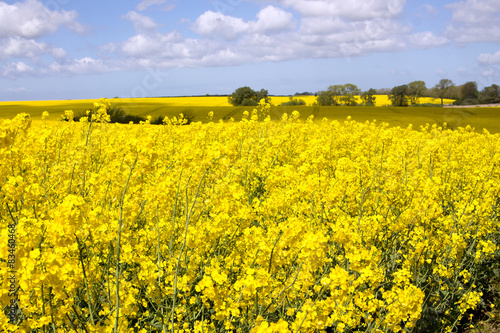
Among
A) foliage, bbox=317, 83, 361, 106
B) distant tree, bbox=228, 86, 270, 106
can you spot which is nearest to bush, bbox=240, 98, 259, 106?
distant tree, bbox=228, 86, 270, 106

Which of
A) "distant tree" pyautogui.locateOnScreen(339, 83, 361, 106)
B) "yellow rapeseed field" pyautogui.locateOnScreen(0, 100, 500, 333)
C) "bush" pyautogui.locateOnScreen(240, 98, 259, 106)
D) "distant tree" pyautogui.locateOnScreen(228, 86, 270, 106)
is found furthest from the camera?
"distant tree" pyautogui.locateOnScreen(339, 83, 361, 106)

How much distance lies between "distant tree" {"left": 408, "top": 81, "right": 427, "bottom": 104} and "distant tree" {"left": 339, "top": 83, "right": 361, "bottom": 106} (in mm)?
7377

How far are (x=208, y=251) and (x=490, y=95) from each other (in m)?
58.4

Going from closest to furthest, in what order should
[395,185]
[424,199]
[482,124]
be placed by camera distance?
[424,199]
[395,185]
[482,124]

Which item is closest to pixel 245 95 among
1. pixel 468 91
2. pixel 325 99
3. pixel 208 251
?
pixel 325 99

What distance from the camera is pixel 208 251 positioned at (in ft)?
12.3

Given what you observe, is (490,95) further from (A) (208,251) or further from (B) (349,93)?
(A) (208,251)

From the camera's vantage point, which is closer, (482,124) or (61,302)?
(61,302)

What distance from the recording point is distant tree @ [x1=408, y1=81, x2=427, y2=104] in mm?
48969

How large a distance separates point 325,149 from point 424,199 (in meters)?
2.70

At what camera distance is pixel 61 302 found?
255 cm

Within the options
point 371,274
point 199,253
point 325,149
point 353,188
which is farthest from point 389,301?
point 325,149

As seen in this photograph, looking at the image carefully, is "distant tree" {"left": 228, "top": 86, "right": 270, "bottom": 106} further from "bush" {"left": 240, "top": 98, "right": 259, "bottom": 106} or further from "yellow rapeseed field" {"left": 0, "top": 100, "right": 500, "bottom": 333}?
"yellow rapeseed field" {"left": 0, "top": 100, "right": 500, "bottom": 333}

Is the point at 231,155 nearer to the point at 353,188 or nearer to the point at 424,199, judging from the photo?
the point at 353,188
